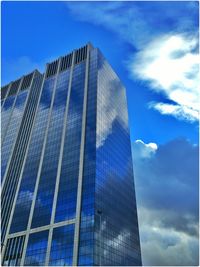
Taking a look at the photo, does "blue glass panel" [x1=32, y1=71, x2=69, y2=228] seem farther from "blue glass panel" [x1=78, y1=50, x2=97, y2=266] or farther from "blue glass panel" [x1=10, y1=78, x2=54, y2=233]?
"blue glass panel" [x1=78, y1=50, x2=97, y2=266]

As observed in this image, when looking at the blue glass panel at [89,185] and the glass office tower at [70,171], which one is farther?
the glass office tower at [70,171]

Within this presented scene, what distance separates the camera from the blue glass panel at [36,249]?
81694 millimetres

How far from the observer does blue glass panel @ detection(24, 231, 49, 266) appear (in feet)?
268

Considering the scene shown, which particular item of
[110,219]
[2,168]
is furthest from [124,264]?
[2,168]

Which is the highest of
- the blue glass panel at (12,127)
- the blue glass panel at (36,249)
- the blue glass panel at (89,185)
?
the blue glass panel at (12,127)

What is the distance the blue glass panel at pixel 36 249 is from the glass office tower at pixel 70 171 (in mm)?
291

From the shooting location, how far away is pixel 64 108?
12456 centimetres

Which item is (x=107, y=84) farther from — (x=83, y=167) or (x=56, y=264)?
(x=56, y=264)

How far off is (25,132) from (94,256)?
77.2 m

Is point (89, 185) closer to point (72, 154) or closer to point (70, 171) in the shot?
point (70, 171)

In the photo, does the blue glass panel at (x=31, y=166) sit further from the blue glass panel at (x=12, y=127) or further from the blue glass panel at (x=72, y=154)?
the blue glass panel at (x=72, y=154)

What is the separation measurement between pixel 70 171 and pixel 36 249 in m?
27.1

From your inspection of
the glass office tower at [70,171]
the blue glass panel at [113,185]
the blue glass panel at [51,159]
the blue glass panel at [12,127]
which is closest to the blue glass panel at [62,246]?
the glass office tower at [70,171]

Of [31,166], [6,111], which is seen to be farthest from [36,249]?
[6,111]
